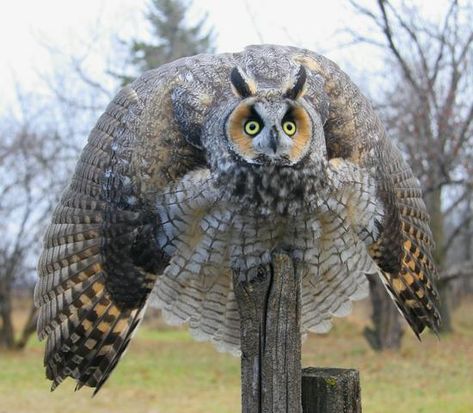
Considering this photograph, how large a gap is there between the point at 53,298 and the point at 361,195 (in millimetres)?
1488

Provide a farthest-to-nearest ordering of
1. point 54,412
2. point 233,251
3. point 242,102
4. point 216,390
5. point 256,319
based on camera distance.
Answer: point 216,390
point 54,412
point 233,251
point 242,102
point 256,319

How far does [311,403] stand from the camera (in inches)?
87.9

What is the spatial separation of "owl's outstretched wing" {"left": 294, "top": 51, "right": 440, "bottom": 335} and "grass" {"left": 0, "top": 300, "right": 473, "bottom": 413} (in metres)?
4.66

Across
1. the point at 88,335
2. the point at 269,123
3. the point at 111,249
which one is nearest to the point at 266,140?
the point at 269,123

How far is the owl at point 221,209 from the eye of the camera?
8.27 feet

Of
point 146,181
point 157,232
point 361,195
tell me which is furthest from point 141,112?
point 361,195

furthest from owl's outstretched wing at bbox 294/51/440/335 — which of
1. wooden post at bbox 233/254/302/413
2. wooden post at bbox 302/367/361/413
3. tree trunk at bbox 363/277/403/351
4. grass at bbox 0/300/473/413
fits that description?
tree trunk at bbox 363/277/403/351

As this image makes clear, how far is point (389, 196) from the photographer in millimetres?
3307

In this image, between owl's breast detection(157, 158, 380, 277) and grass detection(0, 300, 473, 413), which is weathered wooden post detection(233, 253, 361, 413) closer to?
owl's breast detection(157, 158, 380, 277)

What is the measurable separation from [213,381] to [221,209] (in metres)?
8.76

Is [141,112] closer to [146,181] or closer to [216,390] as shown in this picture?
[146,181]

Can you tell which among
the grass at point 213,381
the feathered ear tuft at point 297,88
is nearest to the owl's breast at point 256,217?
the feathered ear tuft at point 297,88

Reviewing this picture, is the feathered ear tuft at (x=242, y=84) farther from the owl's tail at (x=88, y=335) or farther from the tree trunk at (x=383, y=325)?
the tree trunk at (x=383, y=325)

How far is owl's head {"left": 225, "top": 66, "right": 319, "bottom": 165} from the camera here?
2.31 meters
